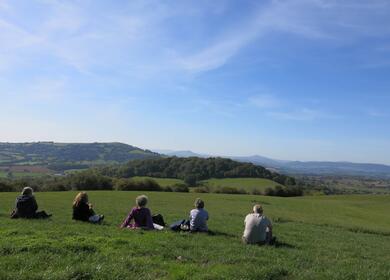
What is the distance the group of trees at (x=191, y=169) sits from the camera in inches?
4564

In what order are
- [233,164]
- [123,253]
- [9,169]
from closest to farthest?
[123,253], [233,164], [9,169]

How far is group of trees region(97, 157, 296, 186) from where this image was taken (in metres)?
116

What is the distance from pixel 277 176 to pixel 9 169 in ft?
294

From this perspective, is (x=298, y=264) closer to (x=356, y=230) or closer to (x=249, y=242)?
(x=249, y=242)

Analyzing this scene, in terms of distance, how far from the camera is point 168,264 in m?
10.1

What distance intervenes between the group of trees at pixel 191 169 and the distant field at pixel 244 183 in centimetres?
682

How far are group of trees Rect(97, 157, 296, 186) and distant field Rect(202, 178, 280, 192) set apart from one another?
22.4 ft

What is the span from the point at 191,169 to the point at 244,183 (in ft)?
60.9

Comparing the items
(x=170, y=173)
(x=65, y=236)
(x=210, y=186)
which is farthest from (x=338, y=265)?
(x=170, y=173)

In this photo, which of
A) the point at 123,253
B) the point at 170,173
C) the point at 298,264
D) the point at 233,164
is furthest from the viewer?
the point at 233,164

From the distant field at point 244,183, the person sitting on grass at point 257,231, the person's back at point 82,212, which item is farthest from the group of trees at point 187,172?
the person sitting on grass at point 257,231

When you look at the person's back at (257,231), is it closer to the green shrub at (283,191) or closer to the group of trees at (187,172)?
the group of trees at (187,172)

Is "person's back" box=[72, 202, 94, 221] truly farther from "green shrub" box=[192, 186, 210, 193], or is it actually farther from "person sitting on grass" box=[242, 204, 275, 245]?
"green shrub" box=[192, 186, 210, 193]

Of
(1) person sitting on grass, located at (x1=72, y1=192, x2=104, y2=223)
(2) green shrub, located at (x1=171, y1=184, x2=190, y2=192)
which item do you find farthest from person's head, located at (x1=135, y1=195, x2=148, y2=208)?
(2) green shrub, located at (x1=171, y1=184, x2=190, y2=192)
